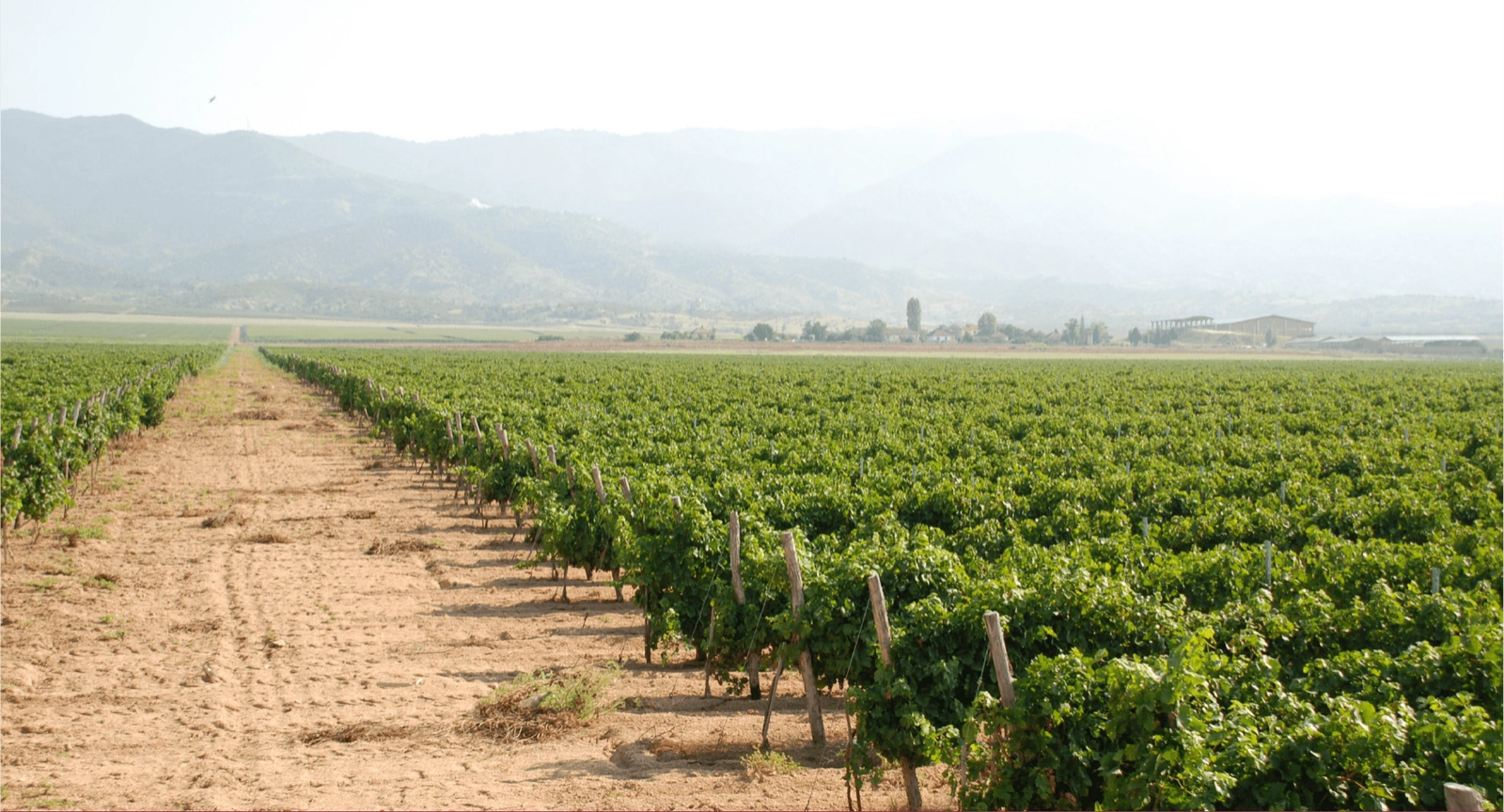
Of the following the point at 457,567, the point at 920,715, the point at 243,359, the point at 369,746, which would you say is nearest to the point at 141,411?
the point at 457,567

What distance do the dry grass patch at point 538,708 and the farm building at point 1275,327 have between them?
6814 inches

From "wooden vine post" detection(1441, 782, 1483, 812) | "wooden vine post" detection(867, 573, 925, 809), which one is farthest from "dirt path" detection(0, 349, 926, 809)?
"wooden vine post" detection(1441, 782, 1483, 812)

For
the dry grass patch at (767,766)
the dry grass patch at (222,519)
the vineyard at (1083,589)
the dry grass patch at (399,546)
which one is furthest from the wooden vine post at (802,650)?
the dry grass patch at (222,519)

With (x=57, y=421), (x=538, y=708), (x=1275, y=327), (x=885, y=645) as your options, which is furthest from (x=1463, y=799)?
(x=1275, y=327)

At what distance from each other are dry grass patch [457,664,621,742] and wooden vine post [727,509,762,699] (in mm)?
1301

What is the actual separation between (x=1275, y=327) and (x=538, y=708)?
183 meters

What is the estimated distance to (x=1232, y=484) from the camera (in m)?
14.7

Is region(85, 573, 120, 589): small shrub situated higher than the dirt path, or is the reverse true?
region(85, 573, 120, 589): small shrub

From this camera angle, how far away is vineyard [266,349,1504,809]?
552 cm

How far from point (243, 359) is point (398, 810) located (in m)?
103

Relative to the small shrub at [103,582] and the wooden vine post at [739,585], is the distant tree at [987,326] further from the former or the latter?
the wooden vine post at [739,585]

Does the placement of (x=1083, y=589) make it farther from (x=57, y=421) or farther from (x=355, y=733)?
(x=57, y=421)

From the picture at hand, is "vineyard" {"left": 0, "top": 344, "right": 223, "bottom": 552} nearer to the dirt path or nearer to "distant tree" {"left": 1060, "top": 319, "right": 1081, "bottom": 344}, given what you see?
the dirt path

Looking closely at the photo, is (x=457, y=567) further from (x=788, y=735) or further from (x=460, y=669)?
(x=788, y=735)
